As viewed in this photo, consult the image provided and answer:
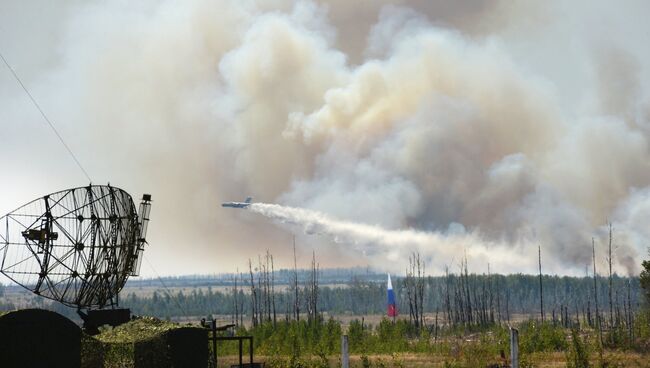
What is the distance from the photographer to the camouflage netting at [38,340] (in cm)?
3641

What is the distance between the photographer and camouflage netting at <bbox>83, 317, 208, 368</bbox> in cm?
4138

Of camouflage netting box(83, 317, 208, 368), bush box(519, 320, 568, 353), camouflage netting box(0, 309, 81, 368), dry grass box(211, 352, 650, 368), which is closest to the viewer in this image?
camouflage netting box(0, 309, 81, 368)

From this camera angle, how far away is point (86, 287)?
48.2 m

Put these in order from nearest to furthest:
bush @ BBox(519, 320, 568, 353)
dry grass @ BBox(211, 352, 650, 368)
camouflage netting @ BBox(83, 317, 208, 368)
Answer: camouflage netting @ BBox(83, 317, 208, 368) → dry grass @ BBox(211, 352, 650, 368) → bush @ BBox(519, 320, 568, 353)

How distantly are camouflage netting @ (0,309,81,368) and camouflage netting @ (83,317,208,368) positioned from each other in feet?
6.53

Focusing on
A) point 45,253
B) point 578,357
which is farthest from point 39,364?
point 578,357

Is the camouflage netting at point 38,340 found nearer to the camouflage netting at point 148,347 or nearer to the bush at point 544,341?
the camouflage netting at point 148,347

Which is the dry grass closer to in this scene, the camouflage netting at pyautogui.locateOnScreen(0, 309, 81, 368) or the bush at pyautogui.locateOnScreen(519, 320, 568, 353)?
the bush at pyautogui.locateOnScreen(519, 320, 568, 353)

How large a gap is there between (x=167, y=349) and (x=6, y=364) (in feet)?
29.2

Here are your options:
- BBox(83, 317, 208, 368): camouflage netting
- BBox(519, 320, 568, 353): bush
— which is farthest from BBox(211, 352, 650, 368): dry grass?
BBox(83, 317, 208, 368): camouflage netting

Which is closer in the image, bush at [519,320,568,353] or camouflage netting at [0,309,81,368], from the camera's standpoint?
camouflage netting at [0,309,81,368]

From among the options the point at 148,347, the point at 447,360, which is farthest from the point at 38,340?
the point at 447,360

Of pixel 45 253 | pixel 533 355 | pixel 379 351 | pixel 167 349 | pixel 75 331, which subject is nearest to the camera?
pixel 75 331

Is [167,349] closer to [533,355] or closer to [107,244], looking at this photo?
[107,244]
